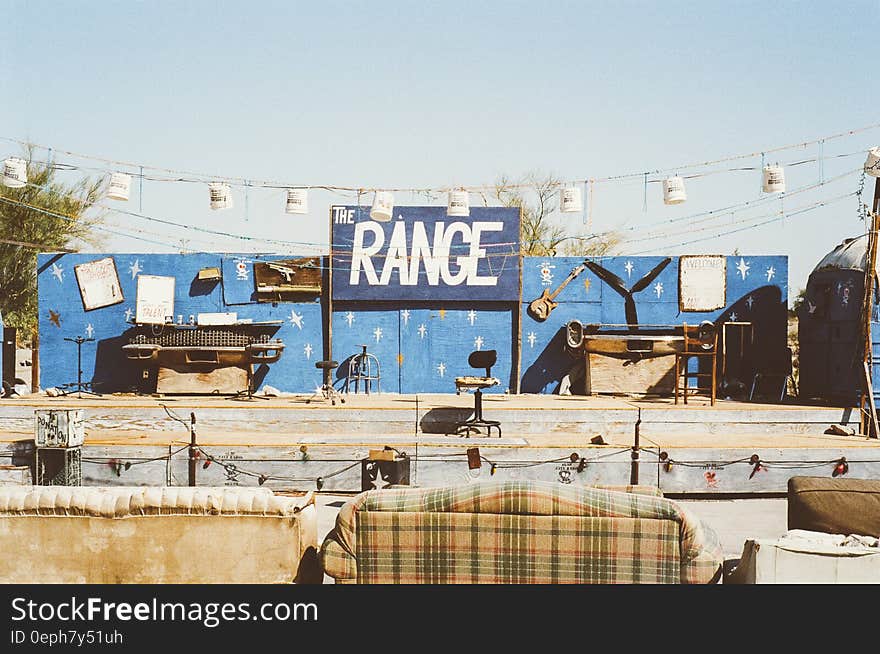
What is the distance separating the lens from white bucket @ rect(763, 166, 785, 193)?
39.6 ft

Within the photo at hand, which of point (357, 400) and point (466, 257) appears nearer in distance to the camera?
point (357, 400)

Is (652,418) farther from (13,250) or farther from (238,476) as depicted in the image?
(13,250)

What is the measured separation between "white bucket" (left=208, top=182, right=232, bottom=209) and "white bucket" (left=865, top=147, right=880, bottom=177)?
32.0ft

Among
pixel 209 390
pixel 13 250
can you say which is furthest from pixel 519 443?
pixel 13 250

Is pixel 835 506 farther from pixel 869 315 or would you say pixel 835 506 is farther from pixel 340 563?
pixel 869 315

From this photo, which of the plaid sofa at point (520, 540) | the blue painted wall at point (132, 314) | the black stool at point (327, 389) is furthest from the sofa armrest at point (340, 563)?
the blue painted wall at point (132, 314)

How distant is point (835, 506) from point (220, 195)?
10.2 meters

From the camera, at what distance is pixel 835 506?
5848 millimetres

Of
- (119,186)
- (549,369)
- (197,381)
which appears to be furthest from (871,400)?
(119,186)

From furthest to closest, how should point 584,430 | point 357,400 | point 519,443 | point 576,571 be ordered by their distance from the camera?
point 357,400 → point 584,430 → point 519,443 → point 576,571

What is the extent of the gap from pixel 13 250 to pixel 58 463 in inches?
772

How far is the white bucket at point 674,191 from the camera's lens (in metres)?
12.5

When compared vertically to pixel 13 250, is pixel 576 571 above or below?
below

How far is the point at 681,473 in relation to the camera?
987 cm
